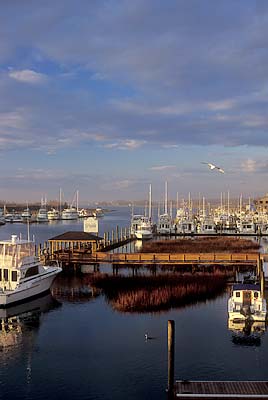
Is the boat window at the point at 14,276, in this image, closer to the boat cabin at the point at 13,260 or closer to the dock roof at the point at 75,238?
the boat cabin at the point at 13,260

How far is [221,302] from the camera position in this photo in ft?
120

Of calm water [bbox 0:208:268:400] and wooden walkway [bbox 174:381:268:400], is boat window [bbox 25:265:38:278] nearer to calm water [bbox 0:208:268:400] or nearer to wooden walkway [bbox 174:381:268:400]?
calm water [bbox 0:208:268:400]

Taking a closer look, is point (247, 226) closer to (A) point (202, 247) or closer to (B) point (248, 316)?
(A) point (202, 247)

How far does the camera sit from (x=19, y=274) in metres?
36.8

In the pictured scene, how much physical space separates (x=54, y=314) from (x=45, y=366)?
1005 centimetres

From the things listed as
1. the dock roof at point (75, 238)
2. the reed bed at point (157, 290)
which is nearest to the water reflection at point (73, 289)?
the reed bed at point (157, 290)

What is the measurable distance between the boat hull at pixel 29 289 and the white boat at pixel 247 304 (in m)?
15.0

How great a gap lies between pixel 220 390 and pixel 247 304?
1358 centimetres

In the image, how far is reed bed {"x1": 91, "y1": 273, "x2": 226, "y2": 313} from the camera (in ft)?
116

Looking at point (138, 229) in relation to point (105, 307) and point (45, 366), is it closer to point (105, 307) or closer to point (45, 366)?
point (105, 307)

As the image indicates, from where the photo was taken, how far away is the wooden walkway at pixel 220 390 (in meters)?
18.5

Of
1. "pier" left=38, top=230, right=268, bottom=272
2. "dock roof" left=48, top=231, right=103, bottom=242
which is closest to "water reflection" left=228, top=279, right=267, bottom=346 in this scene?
"pier" left=38, top=230, right=268, bottom=272

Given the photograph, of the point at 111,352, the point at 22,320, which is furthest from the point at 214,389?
the point at 22,320

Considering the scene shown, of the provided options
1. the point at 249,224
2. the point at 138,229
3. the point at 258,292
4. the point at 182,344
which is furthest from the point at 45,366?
the point at 249,224
